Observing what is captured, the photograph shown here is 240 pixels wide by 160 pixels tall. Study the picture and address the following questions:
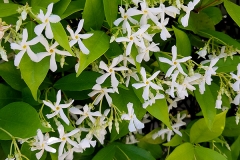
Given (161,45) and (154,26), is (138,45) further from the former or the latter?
(161,45)

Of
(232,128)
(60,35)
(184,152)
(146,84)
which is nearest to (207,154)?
(184,152)

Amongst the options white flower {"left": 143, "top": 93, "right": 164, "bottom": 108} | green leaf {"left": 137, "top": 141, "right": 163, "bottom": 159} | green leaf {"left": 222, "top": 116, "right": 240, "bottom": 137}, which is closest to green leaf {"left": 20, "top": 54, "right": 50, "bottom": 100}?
white flower {"left": 143, "top": 93, "right": 164, "bottom": 108}

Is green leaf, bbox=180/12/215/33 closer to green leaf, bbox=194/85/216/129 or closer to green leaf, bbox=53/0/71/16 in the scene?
green leaf, bbox=194/85/216/129

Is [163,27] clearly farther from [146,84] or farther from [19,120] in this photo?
[19,120]

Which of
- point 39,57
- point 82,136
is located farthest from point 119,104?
point 39,57

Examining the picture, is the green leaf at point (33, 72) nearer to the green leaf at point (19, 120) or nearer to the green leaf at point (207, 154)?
the green leaf at point (19, 120)

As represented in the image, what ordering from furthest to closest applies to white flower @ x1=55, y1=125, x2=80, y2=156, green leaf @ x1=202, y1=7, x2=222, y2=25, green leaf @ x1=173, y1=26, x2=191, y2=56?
1. green leaf @ x1=202, y1=7, x2=222, y2=25
2. green leaf @ x1=173, y1=26, x2=191, y2=56
3. white flower @ x1=55, y1=125, x2=80, y2=156

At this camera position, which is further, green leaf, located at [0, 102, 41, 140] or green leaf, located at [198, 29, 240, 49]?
green leaf, located at [198, 29, 240, 49]
